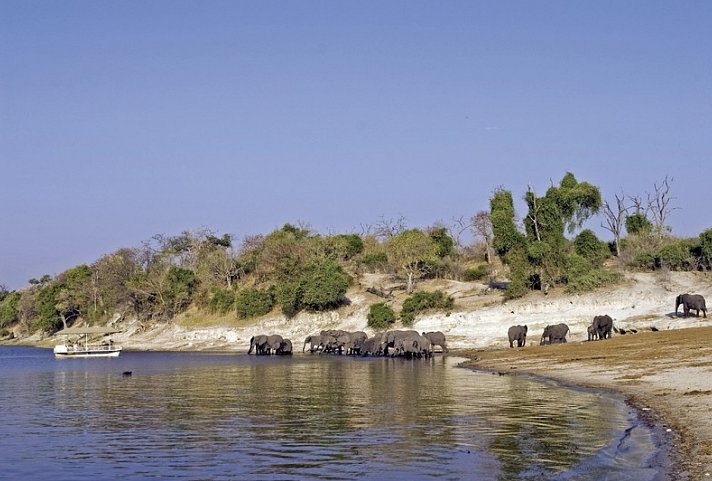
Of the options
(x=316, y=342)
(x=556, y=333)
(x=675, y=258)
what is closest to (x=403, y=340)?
(x=556, y=333)

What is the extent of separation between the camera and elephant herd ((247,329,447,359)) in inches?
2157

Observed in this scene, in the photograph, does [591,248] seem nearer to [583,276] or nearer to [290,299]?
[583,276]

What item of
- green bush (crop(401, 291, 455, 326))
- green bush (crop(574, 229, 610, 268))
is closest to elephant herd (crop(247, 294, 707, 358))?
green bush (crop(401, 291, 455, 326))

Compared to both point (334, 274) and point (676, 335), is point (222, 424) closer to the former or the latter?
point (676, 335)

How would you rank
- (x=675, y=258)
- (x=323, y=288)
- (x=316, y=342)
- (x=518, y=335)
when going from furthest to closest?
(x=323, y=288)
(x=316, y=342)
(x=675, y=258)
(x=518, y=335)

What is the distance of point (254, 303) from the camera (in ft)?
268

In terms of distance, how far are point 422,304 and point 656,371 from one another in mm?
36830

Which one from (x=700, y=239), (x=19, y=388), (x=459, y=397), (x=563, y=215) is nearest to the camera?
(x=459, y=397)

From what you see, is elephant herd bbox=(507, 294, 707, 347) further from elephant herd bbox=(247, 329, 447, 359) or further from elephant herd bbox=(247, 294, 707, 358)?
elephant herd bbox=(247, 329, 447, 359)

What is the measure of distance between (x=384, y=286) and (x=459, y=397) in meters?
53.0

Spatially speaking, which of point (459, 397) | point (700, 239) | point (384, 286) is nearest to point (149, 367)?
point (459, 397)

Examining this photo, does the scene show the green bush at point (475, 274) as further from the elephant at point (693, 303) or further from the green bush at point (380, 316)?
the elephant at point (693, 303)

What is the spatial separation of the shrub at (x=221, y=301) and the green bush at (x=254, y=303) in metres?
2.30

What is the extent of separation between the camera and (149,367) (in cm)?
5091
